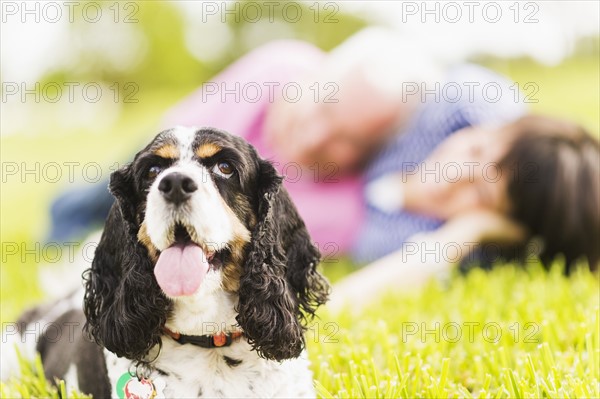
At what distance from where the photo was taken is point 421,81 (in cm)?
764

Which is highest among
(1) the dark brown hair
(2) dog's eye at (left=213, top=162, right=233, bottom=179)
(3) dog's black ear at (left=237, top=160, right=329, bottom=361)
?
(2) dog's eye at (left=213, top=162, right=233, bottom=179)

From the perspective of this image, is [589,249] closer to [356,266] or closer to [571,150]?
[571,150]

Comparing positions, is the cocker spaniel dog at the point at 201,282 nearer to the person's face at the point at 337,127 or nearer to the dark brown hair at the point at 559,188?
the dark brown hair at the point at 559,188

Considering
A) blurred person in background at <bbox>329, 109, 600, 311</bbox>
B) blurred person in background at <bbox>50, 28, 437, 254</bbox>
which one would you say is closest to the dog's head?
blurred person in background at <bbox>329, 109, 600, 311</bbox>

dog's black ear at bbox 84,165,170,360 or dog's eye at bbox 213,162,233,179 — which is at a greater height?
dog's eye at bbox 213,162,233,179

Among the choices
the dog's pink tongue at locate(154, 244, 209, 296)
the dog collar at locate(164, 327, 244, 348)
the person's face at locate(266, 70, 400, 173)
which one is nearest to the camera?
the dog's pink tongue at locate(154, 244, 209, 296)

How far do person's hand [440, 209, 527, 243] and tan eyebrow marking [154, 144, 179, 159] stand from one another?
3908 millimetres

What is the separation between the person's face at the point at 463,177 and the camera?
21.9 ft

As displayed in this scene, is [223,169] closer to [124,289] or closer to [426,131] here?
[124,289]

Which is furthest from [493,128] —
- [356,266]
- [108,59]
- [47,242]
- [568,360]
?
[108,59]

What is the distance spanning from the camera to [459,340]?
4559 mm

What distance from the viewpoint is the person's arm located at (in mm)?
5879

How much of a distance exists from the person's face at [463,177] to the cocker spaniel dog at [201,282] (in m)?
3.71

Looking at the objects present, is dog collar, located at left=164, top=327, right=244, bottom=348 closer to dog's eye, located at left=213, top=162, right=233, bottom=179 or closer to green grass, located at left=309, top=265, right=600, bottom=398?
green grass, located at left=309, top=265, right=600, bottom=398
